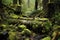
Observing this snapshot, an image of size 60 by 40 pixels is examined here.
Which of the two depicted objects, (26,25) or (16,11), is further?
(16,11)

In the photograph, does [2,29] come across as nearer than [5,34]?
No

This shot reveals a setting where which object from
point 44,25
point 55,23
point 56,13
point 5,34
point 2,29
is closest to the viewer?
point 5,34

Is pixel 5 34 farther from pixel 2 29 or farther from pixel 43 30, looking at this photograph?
pixel 43 30

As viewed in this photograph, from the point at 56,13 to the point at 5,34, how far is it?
4.94 m

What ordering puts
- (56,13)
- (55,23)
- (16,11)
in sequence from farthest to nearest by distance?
(16,11) → (56,13) → (55,23)

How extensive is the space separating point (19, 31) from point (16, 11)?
687cm

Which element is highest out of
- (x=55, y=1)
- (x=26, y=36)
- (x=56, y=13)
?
(x=55, y=1)

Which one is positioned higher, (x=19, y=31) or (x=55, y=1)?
(x=55, y=1)

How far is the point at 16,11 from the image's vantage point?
16.2m

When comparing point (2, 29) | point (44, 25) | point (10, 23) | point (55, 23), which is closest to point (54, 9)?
point (55, 23)

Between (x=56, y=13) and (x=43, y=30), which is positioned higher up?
(x=56, y=13)

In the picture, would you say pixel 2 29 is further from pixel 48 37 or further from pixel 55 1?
pixel 55 1

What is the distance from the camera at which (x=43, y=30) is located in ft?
31.8

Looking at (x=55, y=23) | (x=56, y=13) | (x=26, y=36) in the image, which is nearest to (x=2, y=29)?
(x=26, y=36)
